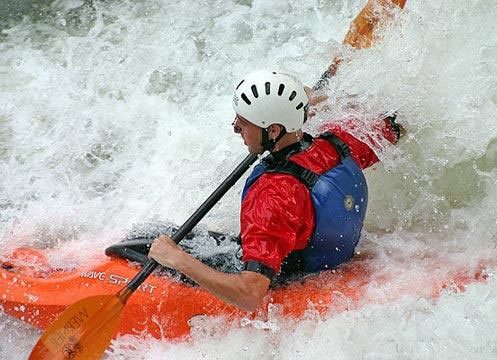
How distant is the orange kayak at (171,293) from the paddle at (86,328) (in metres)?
0.17

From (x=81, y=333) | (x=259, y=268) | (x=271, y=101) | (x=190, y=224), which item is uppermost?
(x=271, y=101)

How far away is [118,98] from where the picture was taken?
625cm

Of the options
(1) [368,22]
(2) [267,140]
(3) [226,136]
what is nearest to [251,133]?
(2) [267,140]

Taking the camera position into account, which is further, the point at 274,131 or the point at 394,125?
the point at 394,125

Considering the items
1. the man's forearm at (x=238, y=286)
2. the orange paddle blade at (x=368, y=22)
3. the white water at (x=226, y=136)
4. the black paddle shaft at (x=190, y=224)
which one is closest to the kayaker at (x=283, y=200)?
the man's forearm at (x=238, y=286)

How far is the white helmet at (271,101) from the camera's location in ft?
9.94

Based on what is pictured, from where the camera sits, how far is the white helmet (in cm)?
303

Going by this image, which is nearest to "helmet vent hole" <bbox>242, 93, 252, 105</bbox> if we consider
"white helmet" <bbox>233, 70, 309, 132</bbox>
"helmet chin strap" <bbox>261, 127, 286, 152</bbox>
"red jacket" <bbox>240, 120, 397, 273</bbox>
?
"white helmet" <bbox>233, 70, 309, 132</bbox>

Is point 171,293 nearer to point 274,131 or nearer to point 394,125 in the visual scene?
point 274,131

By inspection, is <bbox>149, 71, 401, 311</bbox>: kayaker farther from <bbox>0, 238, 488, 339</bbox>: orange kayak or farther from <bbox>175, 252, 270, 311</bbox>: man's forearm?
<bbox>0, 238, 488, 339</bbox>: orange kayak

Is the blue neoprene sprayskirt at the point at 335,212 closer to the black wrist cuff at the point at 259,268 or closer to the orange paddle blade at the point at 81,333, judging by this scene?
the black wrist cuff at the point at 259,268

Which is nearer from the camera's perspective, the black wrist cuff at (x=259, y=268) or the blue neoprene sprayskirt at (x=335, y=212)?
the black wrist cuff at (x=259, y=268)

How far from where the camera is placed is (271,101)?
303 centimetres

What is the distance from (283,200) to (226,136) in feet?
8.78
